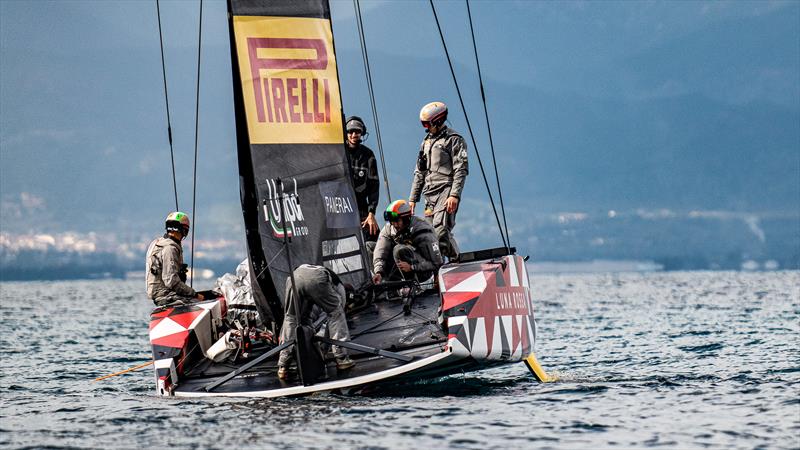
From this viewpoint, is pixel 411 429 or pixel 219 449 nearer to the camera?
pixel 219 449

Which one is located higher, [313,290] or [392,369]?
[313,290]

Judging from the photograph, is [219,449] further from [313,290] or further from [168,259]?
[168,259]

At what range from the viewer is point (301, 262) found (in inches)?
499

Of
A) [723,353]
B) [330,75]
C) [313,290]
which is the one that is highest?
[330,75]

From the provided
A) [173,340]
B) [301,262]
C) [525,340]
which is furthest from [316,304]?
[525,340]

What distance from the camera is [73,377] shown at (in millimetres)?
16781

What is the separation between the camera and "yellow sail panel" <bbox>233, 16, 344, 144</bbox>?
491 inches

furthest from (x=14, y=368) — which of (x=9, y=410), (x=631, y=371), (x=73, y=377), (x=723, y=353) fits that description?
(x=723, y=353)

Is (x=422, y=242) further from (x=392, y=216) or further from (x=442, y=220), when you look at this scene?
(x=442, y=220)

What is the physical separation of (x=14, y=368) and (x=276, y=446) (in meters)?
11.0

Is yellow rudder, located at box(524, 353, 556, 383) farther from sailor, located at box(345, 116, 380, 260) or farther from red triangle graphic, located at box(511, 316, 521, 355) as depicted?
sailor, located at box(345, 116, 380, 260)

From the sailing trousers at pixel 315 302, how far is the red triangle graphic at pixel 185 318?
1534 mm

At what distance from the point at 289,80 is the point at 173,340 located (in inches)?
118

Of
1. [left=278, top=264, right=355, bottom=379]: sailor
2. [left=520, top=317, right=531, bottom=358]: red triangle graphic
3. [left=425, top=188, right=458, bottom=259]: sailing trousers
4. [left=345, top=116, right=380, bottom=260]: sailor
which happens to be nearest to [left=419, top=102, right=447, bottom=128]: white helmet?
[left=425, top=188, right=458, bottom=259]: sailing trousers
